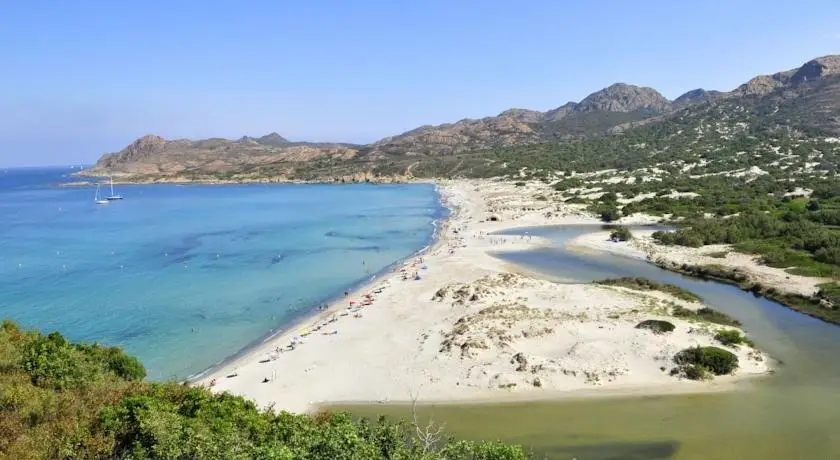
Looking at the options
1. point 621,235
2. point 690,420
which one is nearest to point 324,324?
point 690,420

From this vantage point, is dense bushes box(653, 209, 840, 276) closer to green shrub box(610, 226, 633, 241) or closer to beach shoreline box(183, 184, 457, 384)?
green shrub box(610, 226, 633, 241)

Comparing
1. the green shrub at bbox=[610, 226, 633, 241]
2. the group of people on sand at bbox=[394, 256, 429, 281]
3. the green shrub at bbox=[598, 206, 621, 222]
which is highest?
the green shrub at bbox=[598, 206, 621, 222]

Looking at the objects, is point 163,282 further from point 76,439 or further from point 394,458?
point 394,458

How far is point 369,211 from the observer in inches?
4031

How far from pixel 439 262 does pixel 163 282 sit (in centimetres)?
2709

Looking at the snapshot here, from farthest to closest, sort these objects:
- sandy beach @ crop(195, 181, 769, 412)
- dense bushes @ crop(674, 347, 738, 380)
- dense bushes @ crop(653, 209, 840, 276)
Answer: dense bushes @ crop(653, 209, 840, 276), dense bushes @ crop(674, 347, 738, 380), sandy beach @ crop(195, 181, 769, 412)

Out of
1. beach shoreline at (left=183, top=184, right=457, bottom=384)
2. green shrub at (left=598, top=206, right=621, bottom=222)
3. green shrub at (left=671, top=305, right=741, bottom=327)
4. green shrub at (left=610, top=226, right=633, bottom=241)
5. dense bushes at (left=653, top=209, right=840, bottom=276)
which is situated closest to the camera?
beach shoreline at (left=183, top=184, right=457, bottom=384)

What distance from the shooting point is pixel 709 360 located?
25.9 metres

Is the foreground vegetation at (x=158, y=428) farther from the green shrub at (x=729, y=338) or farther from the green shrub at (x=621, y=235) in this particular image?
the green shrub at (x=621, y=235)

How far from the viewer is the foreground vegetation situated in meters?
12.6

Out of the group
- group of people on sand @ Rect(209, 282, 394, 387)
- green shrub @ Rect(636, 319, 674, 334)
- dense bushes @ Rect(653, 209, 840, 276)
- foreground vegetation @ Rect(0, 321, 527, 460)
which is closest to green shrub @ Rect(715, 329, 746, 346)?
green shrub @ Rect(636, 319, 674, 334)

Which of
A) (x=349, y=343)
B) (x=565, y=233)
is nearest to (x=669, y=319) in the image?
(x=349, y=343)

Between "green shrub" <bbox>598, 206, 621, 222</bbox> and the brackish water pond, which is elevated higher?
"green shrub" <bbox>598, 206, 621, 222</bbox>

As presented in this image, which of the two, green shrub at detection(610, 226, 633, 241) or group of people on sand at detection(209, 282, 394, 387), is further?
green shrub at detection(610, 226, 633, 241)
